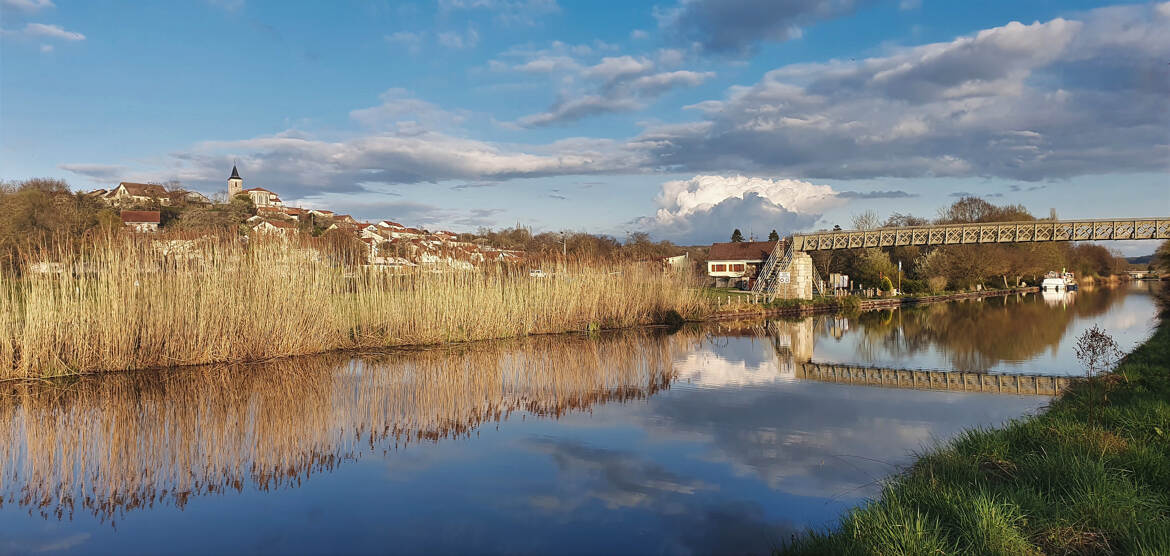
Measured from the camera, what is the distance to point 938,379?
15195mm

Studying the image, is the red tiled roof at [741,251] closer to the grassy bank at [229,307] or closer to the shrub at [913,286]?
the shrub at [913,286]

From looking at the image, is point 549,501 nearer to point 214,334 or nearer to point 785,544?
point 785,544

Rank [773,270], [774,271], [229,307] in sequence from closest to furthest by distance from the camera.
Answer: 1. [229,307]
2. [774,271]
3. [773,270]

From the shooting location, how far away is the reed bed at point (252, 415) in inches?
298

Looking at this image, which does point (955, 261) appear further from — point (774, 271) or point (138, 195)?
point (138, 195)

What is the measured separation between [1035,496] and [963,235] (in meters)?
41.6

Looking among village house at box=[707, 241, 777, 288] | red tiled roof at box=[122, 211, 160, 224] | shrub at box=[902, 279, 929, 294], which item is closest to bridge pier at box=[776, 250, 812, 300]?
shrub at box=[902, 279, 929, 294]

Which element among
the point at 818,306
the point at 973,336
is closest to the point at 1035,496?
the point at 973,336

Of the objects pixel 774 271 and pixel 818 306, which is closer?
pixel 818 306

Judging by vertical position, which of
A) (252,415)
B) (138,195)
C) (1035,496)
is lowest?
(252,415)

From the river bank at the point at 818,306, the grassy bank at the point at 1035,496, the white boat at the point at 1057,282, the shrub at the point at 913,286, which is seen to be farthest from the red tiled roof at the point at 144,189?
the white boat at the point at 1057,282

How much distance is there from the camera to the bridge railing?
38938 millimetres

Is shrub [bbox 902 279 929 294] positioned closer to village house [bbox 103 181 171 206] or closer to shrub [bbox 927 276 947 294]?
shrub [bbox 927 276 947 294]

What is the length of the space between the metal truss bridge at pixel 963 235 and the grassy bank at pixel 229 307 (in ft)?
78.7
